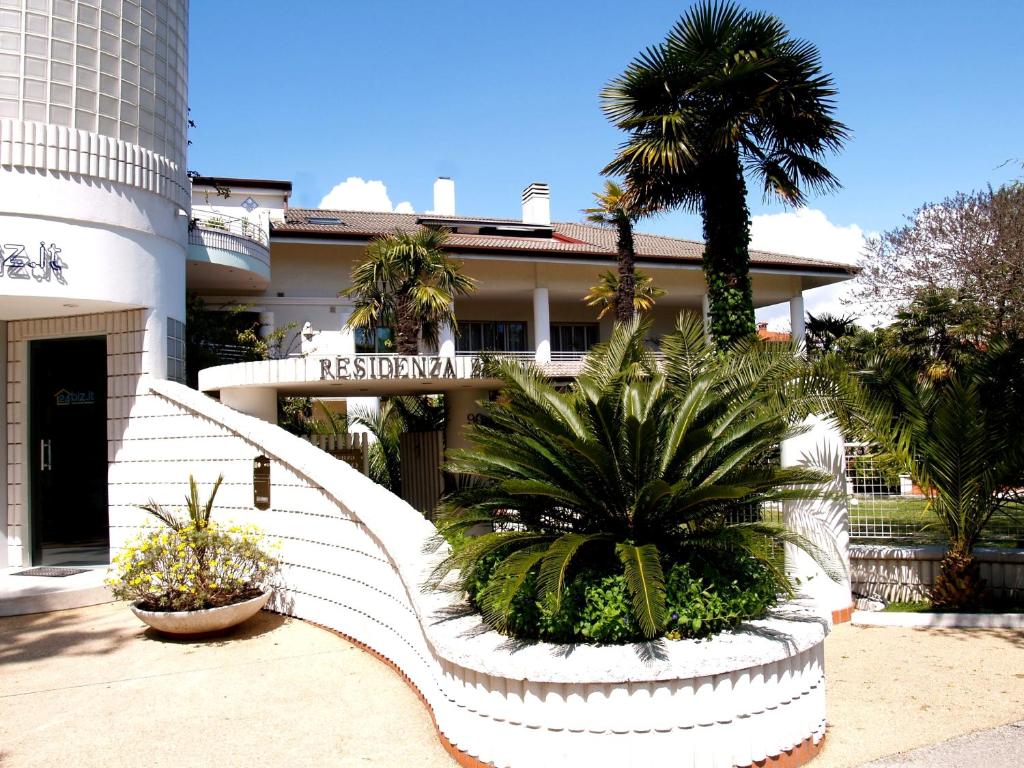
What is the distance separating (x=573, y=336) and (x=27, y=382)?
62.1 ft

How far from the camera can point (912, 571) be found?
10312 mm

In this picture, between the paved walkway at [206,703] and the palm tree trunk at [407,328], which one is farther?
the palm tree trunk at [407,328]

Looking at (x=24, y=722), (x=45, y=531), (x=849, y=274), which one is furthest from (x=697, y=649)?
(x=849, y=274)

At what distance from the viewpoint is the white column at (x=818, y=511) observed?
378 inches

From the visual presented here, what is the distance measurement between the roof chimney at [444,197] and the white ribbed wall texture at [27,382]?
1882 centimetres

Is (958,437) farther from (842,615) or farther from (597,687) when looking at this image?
(597,687)

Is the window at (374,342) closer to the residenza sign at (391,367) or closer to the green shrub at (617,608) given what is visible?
the residenza sign at (391,367)

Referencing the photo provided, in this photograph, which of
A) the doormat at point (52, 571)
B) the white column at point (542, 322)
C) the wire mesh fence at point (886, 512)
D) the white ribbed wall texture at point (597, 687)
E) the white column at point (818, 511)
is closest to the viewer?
the white ribbed wall texture at point (597, 687)

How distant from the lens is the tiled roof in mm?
23203

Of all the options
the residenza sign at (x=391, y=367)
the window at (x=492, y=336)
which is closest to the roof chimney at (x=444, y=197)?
the window at (x=492, y=336)

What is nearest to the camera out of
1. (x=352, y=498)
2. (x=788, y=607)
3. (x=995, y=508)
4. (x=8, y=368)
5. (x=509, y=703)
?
(x=509, y=703)

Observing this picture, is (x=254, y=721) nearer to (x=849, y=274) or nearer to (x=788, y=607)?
(x=788, y=607)

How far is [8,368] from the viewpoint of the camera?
13.7 metres

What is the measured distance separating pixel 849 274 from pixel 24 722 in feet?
87.4
